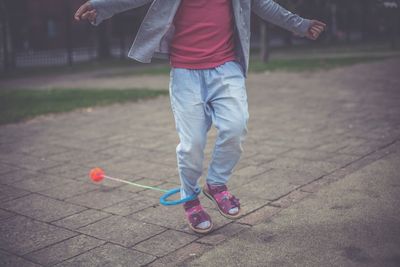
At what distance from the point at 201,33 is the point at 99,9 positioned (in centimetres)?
65

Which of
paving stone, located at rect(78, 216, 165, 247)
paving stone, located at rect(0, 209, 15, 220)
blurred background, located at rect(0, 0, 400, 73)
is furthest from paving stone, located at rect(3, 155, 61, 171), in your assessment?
blurred background, located at rect(0, 0, 400, 73)

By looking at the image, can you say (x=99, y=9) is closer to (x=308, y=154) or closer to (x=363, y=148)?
(x=308, y=154)

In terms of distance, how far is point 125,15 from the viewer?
28016mm

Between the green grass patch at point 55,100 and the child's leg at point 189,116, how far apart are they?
5395 mm

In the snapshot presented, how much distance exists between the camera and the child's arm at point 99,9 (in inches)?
118

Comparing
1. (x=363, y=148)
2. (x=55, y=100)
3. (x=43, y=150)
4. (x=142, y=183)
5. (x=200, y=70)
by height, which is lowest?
(x=55, y=100)

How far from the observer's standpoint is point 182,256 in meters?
2.87

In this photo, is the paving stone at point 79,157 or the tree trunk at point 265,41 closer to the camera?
the paving stone at point 79,157

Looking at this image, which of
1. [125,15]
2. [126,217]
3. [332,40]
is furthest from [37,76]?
[332,40]

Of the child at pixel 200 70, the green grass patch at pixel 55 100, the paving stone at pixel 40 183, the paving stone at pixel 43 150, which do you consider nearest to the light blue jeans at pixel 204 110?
the child at pixel 200 70

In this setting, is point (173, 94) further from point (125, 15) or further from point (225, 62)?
point (125, 15)

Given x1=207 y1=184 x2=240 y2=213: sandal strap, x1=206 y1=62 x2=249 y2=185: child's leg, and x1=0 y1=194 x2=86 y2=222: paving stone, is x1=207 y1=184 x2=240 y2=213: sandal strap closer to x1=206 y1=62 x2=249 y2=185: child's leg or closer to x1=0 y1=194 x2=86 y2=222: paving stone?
x1=206 y1=62 x2=249 y2=185: child's leg

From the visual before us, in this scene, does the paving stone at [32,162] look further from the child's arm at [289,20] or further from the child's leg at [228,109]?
the child's arm at [289,20]

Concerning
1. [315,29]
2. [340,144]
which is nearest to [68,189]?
[315,29]
